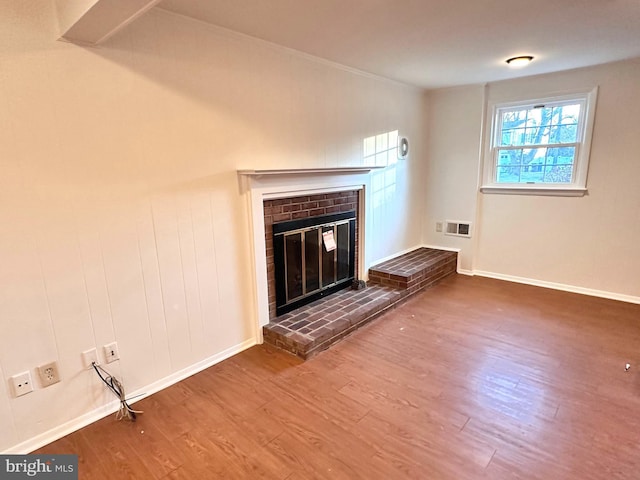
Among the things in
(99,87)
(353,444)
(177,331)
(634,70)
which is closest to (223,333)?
(177,331)

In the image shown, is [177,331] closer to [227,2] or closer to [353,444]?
[353,444]

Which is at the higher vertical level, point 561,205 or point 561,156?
point 561,156

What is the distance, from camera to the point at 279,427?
2004 millimetres

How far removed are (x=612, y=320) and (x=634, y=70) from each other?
2.34 m

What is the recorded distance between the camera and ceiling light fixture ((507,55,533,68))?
3.16 m

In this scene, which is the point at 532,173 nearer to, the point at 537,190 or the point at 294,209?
the point at 537,190

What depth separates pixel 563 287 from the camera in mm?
4055

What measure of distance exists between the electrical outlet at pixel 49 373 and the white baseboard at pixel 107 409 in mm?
266

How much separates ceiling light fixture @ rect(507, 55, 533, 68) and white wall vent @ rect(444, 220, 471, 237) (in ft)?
6.19

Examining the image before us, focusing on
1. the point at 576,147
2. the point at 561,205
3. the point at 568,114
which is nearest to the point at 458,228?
the point at 561,205

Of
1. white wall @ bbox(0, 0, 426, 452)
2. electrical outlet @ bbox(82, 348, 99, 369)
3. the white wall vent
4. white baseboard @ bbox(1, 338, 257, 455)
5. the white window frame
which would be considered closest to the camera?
white wall @ bbox(0, 0, 426, 452)

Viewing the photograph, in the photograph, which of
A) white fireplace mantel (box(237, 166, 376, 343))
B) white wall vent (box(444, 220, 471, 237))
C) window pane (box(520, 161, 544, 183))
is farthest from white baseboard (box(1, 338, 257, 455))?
window pane (box(520, 161, 544, 183))

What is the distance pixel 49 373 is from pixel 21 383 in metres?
0.12

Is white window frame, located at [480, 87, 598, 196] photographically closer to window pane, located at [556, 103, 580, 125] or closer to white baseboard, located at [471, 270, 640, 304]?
window pane, located at [556, 103, 580, 125]
